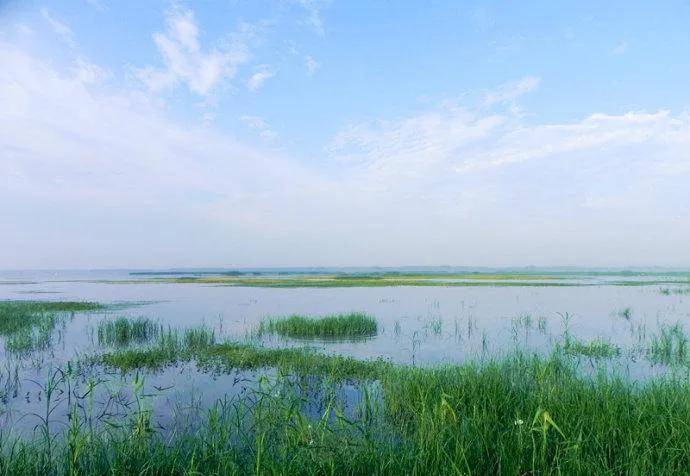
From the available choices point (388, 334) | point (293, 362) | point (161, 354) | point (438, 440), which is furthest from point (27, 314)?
point (438, 440)

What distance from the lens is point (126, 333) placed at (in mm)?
18250

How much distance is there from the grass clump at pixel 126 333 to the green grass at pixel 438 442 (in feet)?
38.1

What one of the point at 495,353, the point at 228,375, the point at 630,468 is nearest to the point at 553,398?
the point at 630,468

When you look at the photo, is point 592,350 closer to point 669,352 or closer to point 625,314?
point 669,352

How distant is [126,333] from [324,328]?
9.42 m

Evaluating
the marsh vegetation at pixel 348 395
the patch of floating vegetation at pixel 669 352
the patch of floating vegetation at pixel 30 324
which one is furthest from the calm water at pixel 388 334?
the patch of floating vegetation at pixel 669 352

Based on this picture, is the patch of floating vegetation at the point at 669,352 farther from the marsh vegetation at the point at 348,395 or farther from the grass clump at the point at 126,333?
the grass clump at the point at 126,333

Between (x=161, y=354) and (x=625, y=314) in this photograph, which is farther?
(x=625, y=314)

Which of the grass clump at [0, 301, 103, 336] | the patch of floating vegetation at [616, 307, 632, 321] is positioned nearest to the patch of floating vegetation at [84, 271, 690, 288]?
the grass clump at [0, 301, 103, 336]

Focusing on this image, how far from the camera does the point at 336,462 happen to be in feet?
16.3

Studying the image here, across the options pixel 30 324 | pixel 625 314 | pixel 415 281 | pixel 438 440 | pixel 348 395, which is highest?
pixel 438 440

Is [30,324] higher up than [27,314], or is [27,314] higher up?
[27,314]

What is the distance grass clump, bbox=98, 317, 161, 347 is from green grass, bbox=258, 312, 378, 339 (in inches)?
211

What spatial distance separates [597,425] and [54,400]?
37.9 ft
